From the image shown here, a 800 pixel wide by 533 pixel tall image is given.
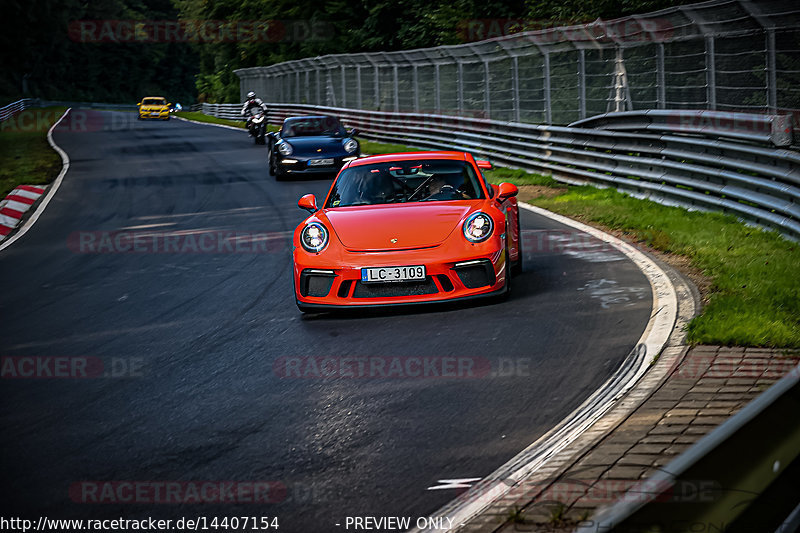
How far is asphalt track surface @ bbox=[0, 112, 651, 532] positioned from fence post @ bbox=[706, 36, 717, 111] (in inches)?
103

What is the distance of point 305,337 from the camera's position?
25.4ft

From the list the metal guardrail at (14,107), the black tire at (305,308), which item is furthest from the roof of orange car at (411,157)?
the metal guardrail at (14,107)

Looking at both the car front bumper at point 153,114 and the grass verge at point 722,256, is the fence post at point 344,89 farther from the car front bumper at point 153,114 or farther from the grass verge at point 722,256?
the car front bumper at point 153,114

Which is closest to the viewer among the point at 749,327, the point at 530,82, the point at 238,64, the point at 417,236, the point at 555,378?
the point at 555,378

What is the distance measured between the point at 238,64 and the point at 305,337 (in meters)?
67.0

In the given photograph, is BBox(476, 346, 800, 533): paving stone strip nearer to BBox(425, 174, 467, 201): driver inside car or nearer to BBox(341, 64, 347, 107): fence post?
BBox(425, 174, 467, 201): driver inside car

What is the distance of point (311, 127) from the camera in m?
22.7

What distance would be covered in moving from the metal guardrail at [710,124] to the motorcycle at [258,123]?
19894mm

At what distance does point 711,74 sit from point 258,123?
24.1 m

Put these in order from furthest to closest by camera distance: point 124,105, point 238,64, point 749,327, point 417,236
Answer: point 124,105 < point 238,64 < point 417,236 < point 749,327

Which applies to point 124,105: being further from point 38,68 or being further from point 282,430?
point 282,430

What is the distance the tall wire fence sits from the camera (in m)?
11.4

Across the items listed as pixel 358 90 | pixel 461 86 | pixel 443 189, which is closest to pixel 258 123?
pixel 358 90

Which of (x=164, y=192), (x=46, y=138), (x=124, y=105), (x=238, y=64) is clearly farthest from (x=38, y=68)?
(x=164, y=192)
